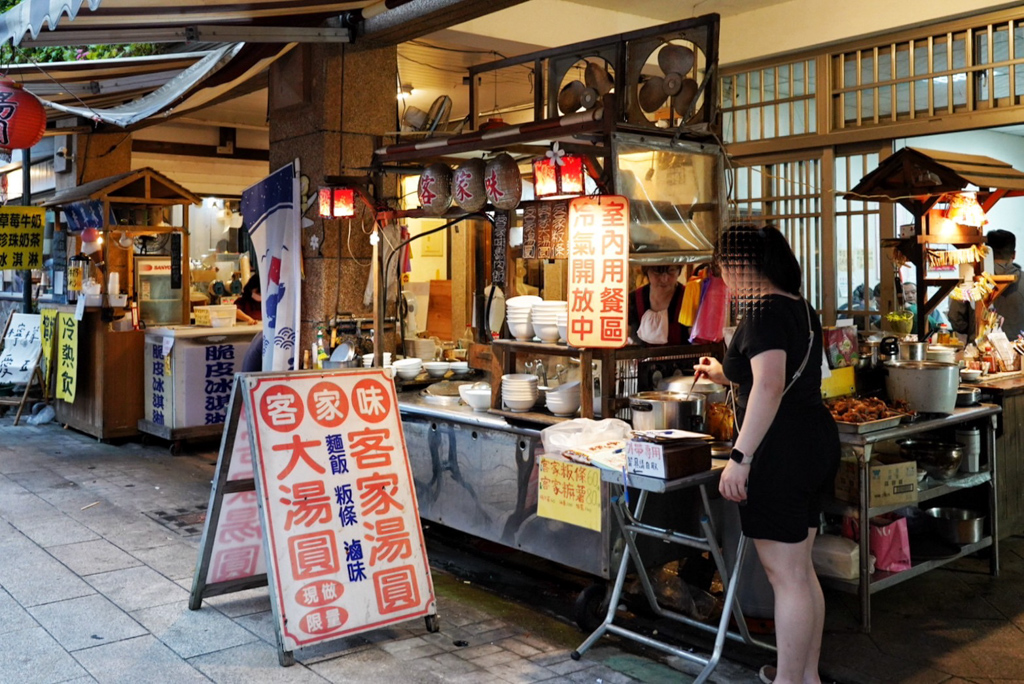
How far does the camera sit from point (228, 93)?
34.2 ft

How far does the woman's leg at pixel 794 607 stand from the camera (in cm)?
399

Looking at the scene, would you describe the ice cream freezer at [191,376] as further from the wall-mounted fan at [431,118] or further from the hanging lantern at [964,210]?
the hanging lantern at [964,210]

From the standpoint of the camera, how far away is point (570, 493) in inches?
180

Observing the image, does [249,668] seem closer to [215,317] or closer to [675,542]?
[675,542]

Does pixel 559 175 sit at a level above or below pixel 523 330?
above

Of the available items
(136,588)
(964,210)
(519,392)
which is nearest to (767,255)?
(519,392)

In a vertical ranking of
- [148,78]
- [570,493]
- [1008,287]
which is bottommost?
[570,493]

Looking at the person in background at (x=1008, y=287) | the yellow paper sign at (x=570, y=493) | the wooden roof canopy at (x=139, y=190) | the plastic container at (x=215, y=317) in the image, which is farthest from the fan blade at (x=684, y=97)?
the wooden roof canopy at (x=139, y=190)

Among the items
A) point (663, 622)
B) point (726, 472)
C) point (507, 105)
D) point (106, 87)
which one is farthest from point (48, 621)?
point (507, 105)

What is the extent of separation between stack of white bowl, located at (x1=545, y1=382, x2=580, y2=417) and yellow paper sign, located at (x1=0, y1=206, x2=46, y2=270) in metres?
9.25

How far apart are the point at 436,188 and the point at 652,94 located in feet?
5.10

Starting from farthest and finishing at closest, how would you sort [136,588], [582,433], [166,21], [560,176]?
[166,21], [136,588], [560,176], [582,433]

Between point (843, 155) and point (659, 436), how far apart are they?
19.3 ft

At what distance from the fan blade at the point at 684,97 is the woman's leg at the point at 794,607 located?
273cm
